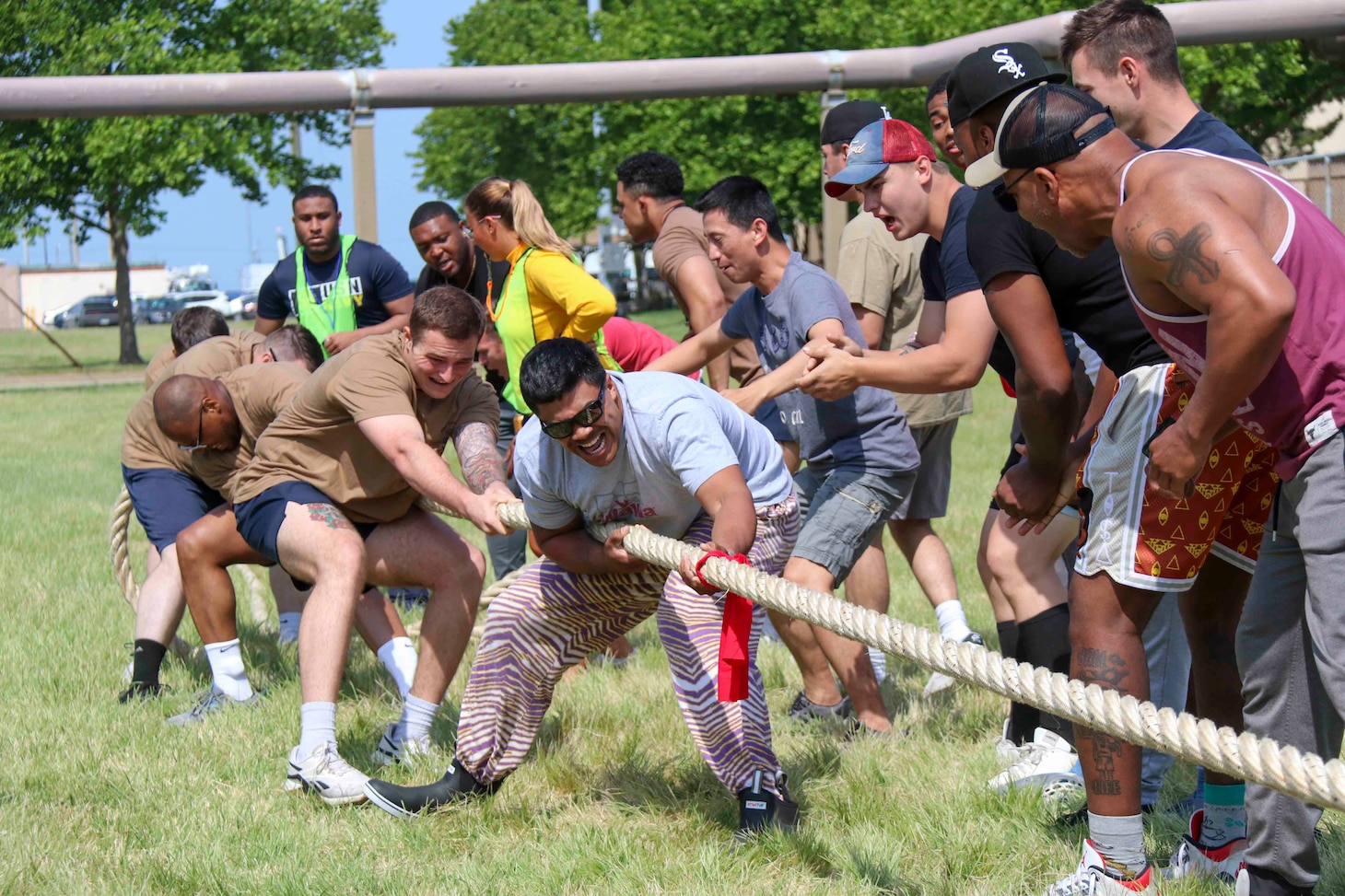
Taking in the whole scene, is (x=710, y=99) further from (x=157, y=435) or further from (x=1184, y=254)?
(x=1184, y=254)

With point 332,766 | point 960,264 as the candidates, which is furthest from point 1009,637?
point 332,766

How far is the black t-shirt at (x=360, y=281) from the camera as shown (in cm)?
730

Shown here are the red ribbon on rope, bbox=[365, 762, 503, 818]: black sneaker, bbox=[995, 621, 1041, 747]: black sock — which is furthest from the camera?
bbox=[995, 621, 1041, 747]: black sock

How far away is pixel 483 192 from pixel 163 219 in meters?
27.6

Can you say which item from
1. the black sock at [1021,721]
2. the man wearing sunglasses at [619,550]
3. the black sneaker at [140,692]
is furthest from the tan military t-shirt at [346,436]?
the black sock at [1021,721]

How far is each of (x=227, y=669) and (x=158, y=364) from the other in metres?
2.39

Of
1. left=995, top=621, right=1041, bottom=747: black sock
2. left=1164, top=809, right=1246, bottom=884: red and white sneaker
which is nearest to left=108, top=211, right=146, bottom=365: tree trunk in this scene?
left=995, top=621, right=1041, bottom=747: black sock

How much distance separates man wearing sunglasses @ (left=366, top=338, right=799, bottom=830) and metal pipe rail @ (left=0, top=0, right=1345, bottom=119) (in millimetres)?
3846

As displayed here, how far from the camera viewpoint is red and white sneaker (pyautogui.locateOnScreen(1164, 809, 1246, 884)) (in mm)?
3492

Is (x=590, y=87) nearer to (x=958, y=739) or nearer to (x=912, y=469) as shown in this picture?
(x=912, y=469)

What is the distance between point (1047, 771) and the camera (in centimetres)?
430

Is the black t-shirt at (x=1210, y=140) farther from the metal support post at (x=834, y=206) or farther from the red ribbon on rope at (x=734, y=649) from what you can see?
the metal support post at (x=834, y=206)

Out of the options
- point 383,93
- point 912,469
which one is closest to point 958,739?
point 912,469

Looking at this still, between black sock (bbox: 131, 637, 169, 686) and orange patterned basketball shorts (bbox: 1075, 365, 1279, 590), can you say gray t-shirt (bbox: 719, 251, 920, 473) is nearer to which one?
orange patterned basketball shorts (bbox: 1075, 365, 1279, 590)
